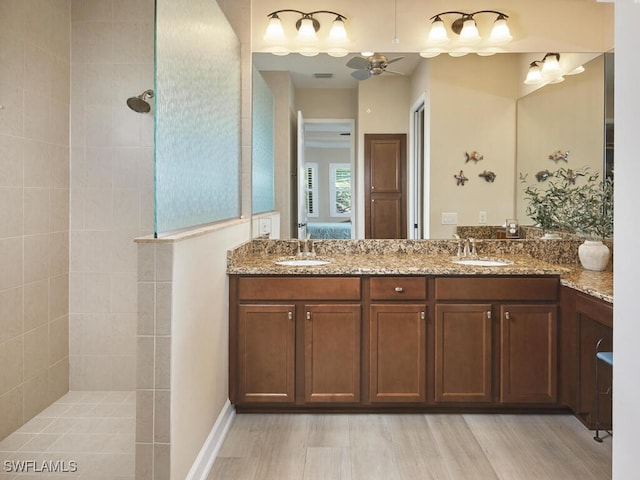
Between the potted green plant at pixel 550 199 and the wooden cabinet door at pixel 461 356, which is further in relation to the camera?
the potted green plant at pixel 550 199

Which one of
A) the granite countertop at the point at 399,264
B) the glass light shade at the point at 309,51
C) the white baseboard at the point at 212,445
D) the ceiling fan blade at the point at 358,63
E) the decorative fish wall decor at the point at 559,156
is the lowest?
the white baseboard at the point at 212,445

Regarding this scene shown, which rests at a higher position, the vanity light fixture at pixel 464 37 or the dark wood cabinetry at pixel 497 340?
the vanity light fixture at pixel 464 37

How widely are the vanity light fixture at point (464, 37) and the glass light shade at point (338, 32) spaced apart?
52 centimetres

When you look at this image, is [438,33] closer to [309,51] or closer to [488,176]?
[309,51]

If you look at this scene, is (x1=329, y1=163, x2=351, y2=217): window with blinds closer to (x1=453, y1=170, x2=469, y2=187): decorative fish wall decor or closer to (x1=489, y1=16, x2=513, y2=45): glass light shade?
(x1=453, y1=170, x2=469, y2=187): decorative fish wall decor

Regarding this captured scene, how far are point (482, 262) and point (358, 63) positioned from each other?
151 centimetres

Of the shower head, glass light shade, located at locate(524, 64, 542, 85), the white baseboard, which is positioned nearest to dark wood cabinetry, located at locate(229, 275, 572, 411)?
the white baseboard

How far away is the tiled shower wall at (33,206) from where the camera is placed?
8.86 ft

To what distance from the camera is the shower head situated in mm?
3188

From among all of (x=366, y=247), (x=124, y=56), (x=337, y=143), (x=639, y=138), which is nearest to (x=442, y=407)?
(x=366, y=247)

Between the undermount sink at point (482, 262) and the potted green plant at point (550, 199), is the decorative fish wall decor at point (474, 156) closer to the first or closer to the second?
the potted green plant at point (550, 199)

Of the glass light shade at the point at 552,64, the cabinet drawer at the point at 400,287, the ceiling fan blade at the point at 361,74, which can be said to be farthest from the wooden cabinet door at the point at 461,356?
the glass light shade at the point at 552,64

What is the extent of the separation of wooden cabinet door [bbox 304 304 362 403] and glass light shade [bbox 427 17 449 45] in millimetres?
1839

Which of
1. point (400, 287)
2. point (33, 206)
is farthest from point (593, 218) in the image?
point (33, 206)
